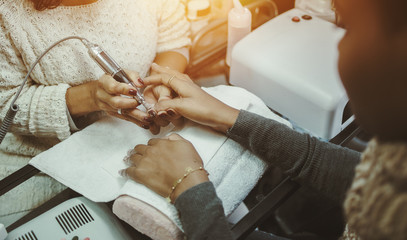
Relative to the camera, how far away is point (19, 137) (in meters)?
1.19

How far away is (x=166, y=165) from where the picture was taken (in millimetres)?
854

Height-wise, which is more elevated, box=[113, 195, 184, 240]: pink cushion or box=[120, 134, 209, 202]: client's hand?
box=[120, 134, 209, 202]: client's hand

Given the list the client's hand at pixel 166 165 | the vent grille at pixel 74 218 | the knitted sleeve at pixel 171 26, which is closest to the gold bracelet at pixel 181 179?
the client's hand at pixel 166 165

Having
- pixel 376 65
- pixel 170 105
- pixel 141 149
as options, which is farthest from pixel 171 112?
pixel 376 65

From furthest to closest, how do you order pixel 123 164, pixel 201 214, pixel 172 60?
pixel 172 60, pixel 123 164, pixel 201 214

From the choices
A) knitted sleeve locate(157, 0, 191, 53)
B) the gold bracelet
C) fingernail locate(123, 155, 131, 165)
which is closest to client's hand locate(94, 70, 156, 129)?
fingernail locate(123, 155, 131, 165)

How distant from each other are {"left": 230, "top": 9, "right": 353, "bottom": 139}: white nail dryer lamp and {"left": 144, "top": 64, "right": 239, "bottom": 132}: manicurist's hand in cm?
25

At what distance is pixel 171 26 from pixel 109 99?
0.44m

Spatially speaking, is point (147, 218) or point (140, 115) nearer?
point (147, 218)

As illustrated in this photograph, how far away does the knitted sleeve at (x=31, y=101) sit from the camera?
3.38 ft

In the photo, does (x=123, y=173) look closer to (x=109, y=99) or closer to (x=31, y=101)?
(x=109, y=99)

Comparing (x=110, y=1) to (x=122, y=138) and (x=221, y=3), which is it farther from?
(x=221, y=3)

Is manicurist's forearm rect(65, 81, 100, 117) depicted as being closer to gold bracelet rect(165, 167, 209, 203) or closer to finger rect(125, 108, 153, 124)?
finger rect(125, 108, 153, 124)

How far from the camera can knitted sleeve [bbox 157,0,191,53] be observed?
1.25 m
